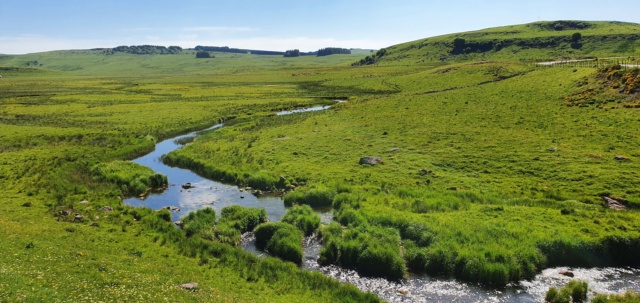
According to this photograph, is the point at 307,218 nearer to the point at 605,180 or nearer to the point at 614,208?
the point at 614,208

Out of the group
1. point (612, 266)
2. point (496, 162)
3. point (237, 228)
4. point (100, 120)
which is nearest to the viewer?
point (612, 266)

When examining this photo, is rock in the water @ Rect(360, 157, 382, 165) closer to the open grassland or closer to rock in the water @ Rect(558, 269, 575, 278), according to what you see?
the open grassland

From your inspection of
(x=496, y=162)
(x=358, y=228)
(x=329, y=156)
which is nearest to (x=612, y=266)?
(x=358, y=228)

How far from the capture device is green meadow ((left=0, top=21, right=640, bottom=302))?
850 inches

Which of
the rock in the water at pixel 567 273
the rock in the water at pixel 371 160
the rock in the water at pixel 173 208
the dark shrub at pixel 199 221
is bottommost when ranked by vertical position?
the rock in the water at pixel 567 273

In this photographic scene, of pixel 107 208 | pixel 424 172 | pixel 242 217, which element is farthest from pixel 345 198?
pixel 107 208

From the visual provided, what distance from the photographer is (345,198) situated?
3341 cm

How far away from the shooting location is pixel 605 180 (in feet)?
111

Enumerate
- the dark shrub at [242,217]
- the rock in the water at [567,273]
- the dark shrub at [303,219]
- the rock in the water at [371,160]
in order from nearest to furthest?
the rock in the water at [567,273], the dark shrub at [303,219], the dark shrub at [242,217], the rock in the water at [371,160]

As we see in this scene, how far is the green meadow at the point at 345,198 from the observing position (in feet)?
70.8

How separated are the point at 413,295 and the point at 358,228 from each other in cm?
701

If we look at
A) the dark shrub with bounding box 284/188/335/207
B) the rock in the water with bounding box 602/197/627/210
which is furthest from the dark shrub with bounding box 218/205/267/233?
the rock in the water with bounding box 602/197/627/210

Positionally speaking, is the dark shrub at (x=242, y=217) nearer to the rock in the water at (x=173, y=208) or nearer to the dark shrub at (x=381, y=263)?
the rock in the water at (x=173, y=208)

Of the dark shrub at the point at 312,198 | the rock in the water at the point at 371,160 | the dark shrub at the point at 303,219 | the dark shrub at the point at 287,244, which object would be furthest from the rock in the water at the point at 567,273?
the rock in the water at the point at 371,160
